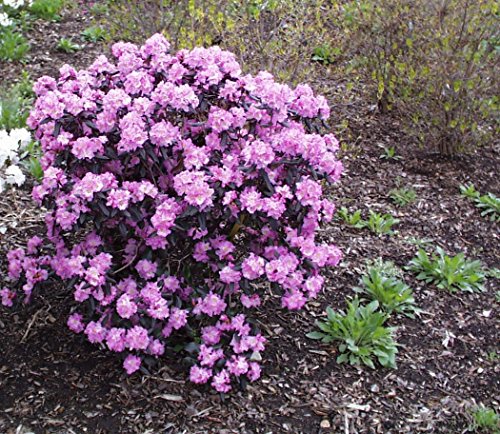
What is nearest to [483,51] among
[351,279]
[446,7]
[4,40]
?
[446,7]

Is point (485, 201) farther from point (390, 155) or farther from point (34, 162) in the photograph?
point (34, 162)

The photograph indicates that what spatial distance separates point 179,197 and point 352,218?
1.89 m

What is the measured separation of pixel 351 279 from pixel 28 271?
5.73 ft

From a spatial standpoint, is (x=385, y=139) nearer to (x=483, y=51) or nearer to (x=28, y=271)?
(x=483, y=51)

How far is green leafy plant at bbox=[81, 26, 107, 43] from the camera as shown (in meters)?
6.62

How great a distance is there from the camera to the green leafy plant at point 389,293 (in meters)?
3.66

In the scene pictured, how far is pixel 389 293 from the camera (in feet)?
12.1

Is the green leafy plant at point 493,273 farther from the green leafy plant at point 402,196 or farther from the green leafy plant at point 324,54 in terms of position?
the green leafy plant at point 324,54

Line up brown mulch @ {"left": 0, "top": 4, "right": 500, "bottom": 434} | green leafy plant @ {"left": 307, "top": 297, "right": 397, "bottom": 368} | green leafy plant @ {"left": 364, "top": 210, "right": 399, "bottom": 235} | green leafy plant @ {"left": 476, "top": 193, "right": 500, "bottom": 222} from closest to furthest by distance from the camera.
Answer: brown mulch @ {"left": 0, "top": 4, "right": 500, "bottom": 434} < green leafy plant @ {"left": 307, "top": 297, "right": 397, "bottom": 368} < green leafy plant @ {"left": 364, "top": 210, "right": 399, "bottom": 235} < green leafy plant @ {"left": 476, "top": 193, "right": 500, "bottom": 222}

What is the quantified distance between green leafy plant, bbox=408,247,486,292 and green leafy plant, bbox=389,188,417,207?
731 millimetres

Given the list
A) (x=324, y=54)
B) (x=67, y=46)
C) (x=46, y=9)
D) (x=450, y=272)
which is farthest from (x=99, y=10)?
(x=450, y=272)

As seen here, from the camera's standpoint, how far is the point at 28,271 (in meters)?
3.08

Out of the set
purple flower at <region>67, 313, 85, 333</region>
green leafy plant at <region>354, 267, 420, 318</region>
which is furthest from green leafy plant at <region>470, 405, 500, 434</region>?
purple flower at <region>67, 313, 85, 333</region>

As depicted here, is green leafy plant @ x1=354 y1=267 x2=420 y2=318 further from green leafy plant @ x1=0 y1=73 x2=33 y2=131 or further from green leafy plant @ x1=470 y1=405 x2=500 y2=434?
green leafy plant @ x1=0 y1=73 x2=33 y2=131
